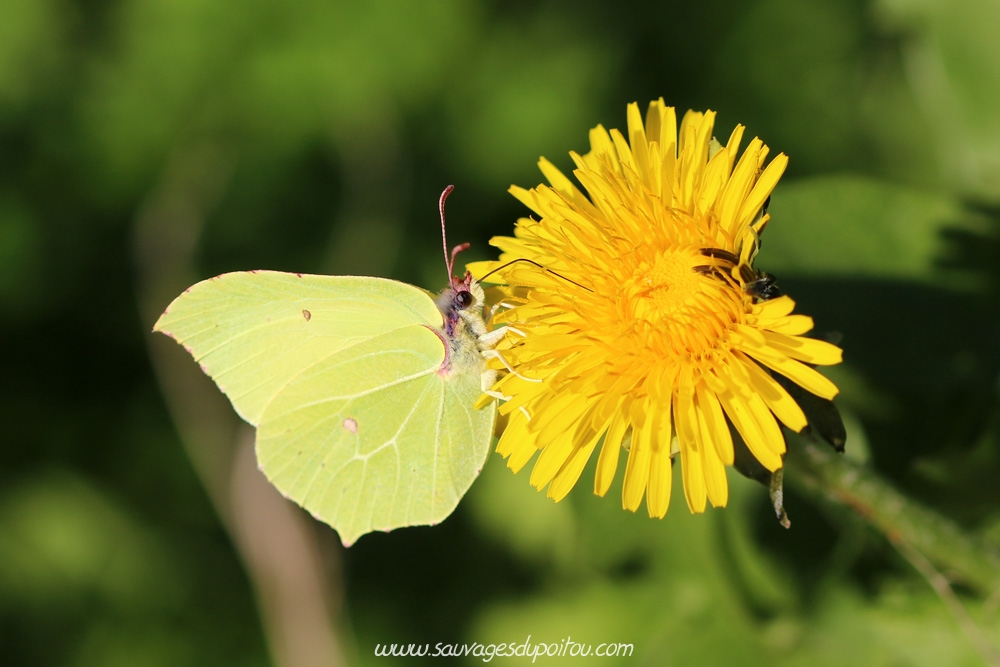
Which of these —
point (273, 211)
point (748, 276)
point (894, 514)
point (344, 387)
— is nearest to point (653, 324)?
point (748, 276)

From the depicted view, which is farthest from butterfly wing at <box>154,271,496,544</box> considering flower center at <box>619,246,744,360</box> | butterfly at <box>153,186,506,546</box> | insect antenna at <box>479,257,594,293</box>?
flower center at <box>619,246,744,360</box>

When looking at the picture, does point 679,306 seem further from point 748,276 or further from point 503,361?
point 503,361

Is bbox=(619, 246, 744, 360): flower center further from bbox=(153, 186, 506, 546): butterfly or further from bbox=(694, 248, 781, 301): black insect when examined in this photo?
bbox=(153, 186, 506, 546): butterfly

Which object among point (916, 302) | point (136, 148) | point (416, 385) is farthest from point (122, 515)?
point (916, 302)

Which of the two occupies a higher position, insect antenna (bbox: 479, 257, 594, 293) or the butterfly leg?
insect antenna (bbox: 479, 257, 594, 293)

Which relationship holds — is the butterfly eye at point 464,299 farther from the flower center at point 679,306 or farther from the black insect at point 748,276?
the black insect at point 748,276

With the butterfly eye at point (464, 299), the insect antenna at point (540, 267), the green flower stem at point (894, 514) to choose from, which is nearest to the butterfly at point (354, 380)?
the butterfly eye at point (464, 299)
